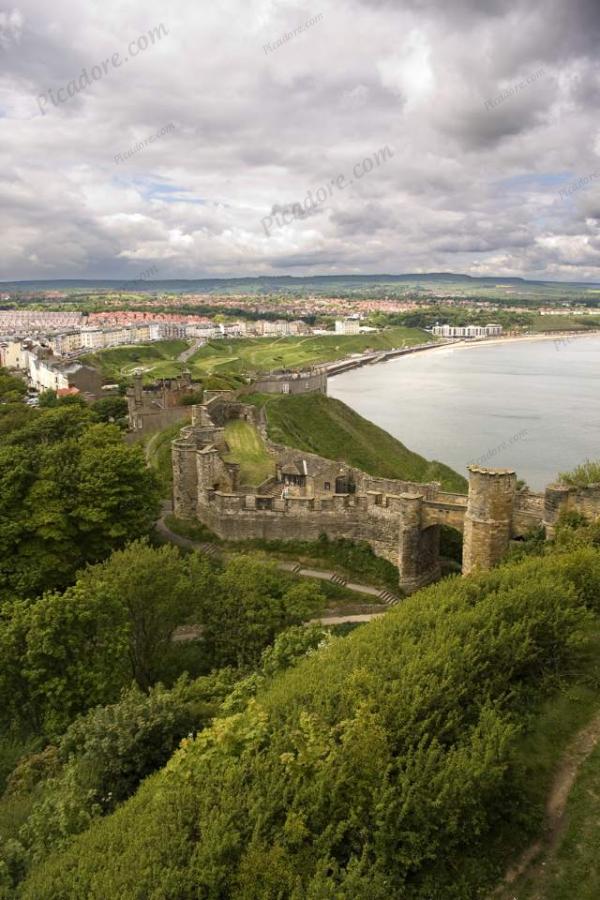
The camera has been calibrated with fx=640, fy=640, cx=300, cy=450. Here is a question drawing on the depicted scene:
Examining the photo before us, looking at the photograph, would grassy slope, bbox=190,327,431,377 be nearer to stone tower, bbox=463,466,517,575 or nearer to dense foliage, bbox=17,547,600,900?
stone tower, bbox=463,466,517,575

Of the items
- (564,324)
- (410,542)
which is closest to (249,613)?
(410,542)

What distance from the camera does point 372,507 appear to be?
19359 millimetres

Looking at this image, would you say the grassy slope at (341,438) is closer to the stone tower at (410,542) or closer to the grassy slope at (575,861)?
the stone tower at (410,542)

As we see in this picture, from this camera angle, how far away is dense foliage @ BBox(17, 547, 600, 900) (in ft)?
20.1

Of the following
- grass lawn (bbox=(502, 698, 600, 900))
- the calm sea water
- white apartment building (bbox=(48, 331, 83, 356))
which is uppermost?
white apartment building (bbox=(48, 331, 83, 356))

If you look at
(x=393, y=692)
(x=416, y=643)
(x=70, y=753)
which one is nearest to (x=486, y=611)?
(x=416, y=643)

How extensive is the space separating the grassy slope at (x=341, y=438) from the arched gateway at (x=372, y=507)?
434 inches

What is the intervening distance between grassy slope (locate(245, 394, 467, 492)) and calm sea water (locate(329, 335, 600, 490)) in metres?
4.53

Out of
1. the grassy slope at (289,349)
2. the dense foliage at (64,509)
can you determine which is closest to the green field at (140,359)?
the grassy slope at (289,349)

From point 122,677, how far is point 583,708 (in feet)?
25.5

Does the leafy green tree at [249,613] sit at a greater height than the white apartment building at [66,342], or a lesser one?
lesser

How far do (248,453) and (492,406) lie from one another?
4149cm

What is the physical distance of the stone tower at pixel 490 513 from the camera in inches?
653

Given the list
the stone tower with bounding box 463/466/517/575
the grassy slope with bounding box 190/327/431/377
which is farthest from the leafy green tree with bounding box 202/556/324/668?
the grassy slope with bounding box 190/327/431/377
